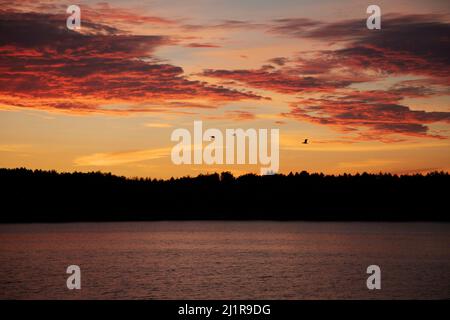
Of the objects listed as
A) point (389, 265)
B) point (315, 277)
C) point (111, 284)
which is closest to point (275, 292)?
point (315, 277)

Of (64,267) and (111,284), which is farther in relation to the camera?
(64,267)

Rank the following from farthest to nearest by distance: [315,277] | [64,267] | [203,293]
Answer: [64,267], [315,277], [203,293]

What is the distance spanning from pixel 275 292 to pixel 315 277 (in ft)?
43.9

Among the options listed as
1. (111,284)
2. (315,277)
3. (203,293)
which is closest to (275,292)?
(203,293)

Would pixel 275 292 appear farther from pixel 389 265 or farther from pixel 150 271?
pixel 389 265

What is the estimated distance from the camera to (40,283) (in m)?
65.5
